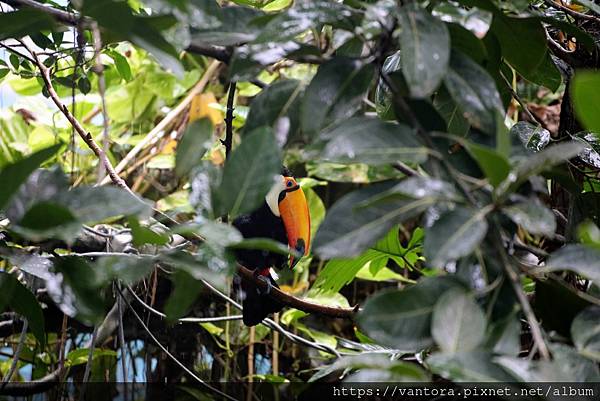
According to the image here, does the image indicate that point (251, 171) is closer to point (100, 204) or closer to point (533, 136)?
point (100, 204)

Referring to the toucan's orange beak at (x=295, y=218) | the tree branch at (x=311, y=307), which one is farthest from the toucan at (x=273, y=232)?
the tree branch at (x=311, y=307)

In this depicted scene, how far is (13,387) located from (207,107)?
3.72ft

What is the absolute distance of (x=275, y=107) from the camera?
52 centimetres

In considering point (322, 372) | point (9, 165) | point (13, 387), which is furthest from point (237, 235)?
point (13, 387)

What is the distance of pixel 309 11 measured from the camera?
473mm

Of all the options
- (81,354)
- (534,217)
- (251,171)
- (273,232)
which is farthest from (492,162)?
(81,354)

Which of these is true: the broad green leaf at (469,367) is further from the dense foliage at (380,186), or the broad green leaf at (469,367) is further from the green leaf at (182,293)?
the green leaf at (182,293)

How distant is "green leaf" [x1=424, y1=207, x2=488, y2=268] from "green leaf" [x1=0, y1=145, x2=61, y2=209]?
26 centimetres

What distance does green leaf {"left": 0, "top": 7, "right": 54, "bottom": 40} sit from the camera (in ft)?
1.58

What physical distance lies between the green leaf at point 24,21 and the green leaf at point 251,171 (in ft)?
0.62

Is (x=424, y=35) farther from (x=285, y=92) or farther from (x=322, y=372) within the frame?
(x=322, y=372)

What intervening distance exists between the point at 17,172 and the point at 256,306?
0.81 metres

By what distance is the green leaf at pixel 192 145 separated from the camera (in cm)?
47

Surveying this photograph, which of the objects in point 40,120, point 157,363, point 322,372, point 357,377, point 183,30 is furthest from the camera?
point 40,120
